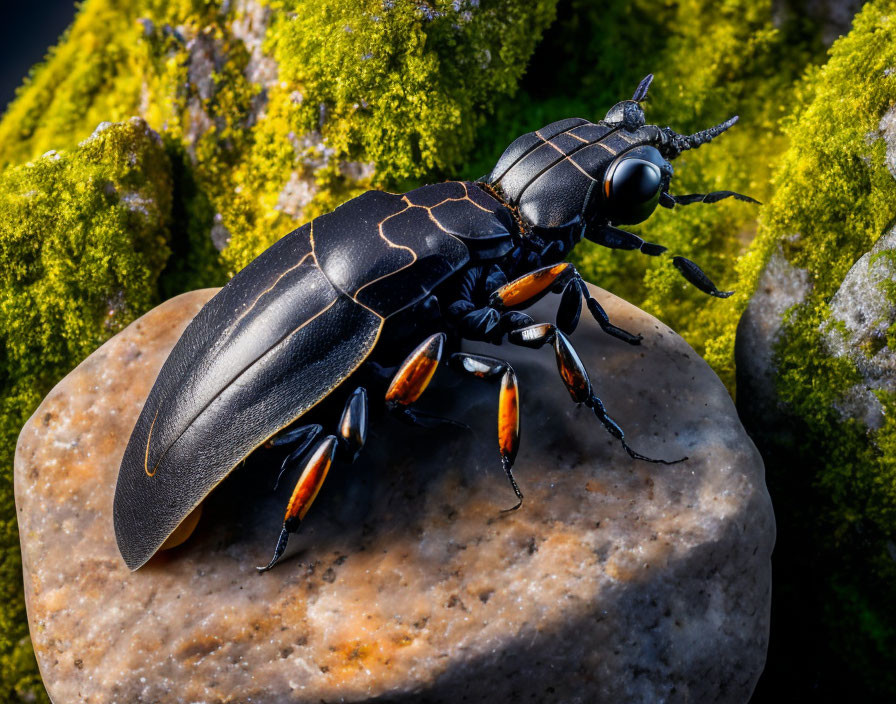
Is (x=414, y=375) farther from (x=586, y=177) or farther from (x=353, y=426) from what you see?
(x=586, y=177)

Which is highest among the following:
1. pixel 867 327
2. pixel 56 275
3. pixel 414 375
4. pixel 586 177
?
pixel 56 275

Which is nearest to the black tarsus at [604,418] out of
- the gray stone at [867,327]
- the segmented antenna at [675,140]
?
the gray stone at [867,327]

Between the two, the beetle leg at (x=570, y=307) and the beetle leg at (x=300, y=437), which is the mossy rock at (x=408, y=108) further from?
the beetle leg at (x=300, y=437)

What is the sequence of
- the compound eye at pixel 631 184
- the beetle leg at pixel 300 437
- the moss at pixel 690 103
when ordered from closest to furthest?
the beetle leg at pixel 300 437, the compound eye at pixel 631 184, the moss at pixel 690 103

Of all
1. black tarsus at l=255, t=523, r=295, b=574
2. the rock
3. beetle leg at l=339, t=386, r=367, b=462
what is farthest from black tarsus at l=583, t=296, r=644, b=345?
black tarsus at l=255, t=523, r=295, b=574

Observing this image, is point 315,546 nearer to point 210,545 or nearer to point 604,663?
point 210,545

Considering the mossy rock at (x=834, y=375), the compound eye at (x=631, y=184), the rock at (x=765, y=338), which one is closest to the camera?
the compound eye at (x=631, y=184)

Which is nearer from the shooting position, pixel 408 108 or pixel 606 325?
pixel 606 325

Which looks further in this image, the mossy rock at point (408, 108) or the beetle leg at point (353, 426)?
the mossy rock at point (408, 108)

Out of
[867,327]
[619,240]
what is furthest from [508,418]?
[867,327]
